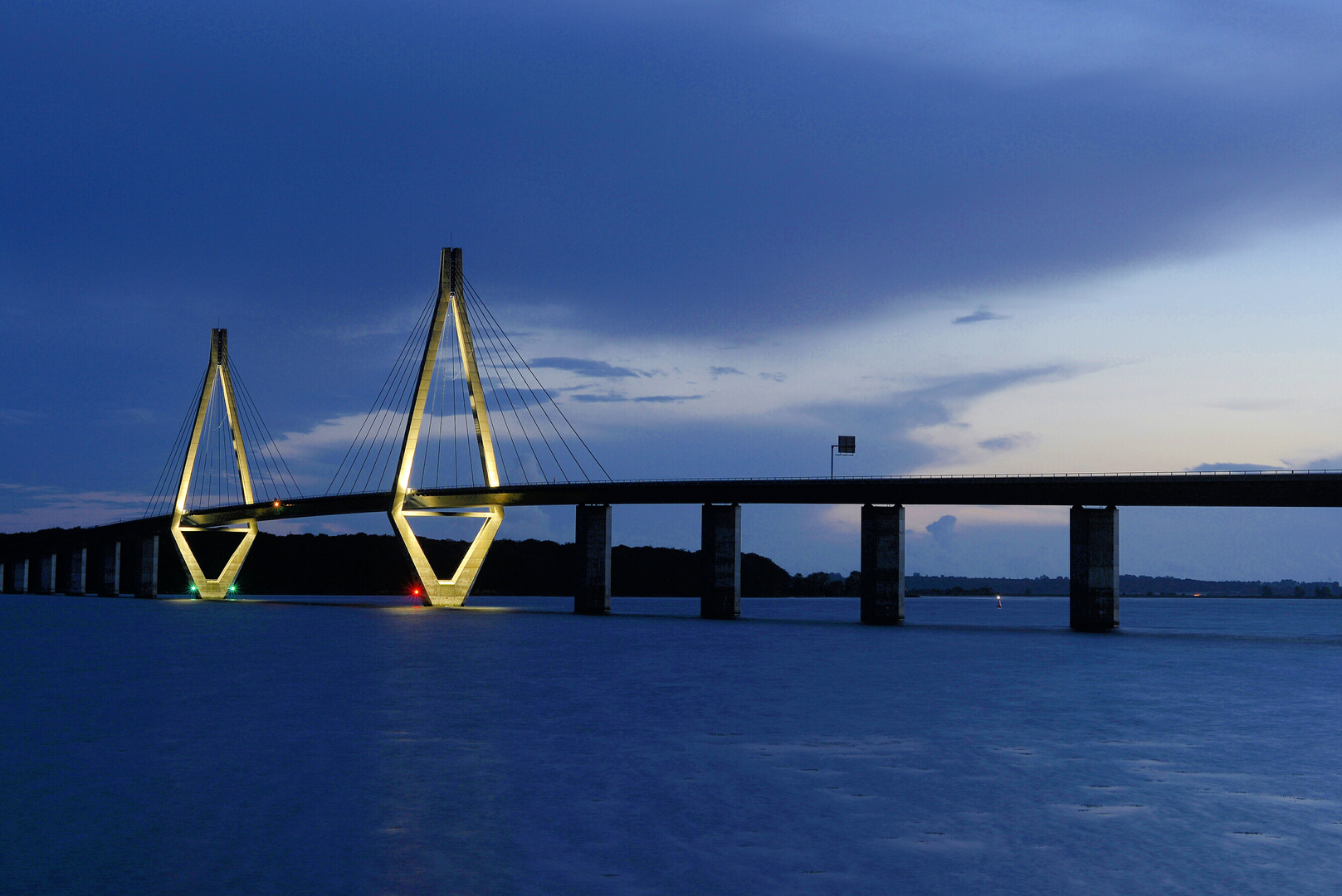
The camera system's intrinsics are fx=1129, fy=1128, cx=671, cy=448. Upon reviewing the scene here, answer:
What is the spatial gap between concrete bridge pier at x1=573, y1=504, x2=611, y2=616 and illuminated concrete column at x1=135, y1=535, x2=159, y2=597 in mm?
86525

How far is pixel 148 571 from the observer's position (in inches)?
6565

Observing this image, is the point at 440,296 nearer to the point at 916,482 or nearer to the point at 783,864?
the point at 916,482

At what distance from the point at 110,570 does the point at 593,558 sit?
10811 centimetres

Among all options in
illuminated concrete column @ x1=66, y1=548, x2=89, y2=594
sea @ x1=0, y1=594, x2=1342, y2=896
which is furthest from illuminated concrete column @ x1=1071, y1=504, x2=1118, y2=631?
illuminated concrete column @ x1=66, y1=548, x2=89, y2=594

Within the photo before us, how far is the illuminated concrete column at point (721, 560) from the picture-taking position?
94.1m

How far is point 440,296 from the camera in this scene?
105 meters

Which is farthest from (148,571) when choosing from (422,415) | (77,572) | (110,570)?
(422,415)

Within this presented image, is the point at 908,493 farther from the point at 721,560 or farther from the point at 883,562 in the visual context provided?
the point at 721,560

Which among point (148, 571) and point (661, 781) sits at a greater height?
point (661, 781)

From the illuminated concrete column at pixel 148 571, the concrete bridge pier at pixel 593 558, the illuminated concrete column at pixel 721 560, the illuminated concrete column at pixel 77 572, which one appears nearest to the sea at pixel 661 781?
the illuminated concrete column at pixel 721 560

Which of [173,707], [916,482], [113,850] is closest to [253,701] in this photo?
[173,707]

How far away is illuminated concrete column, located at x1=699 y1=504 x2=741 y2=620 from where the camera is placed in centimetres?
9412

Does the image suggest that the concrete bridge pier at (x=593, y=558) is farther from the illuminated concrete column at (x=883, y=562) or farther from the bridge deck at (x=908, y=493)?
the illuminated concrete column at (x=883, y=562)

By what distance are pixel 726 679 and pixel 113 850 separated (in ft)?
92.8
